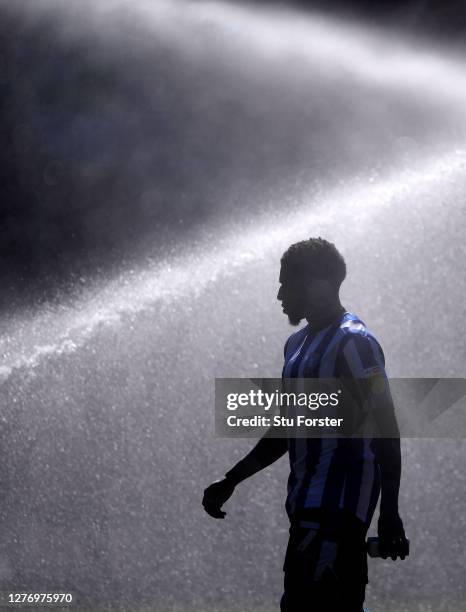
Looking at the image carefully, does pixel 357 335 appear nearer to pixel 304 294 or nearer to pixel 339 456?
pixel 304 294

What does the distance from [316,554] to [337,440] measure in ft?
1.28

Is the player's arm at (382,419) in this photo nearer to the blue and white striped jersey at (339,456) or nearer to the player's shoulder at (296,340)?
the blue and white striped jersey at (339,456)

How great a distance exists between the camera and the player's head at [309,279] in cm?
348

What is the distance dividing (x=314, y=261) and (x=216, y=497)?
100 centimetres

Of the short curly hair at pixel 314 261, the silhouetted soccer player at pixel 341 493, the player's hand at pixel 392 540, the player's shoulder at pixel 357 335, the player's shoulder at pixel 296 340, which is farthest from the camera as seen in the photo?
the player's shoulder at pixel 296 340

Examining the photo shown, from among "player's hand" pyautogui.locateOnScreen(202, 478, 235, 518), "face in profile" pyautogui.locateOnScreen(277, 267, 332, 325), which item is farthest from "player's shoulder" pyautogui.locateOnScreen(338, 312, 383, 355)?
"player's hand" pyautogui.locateOnScreen(202, 478, 235, 518)

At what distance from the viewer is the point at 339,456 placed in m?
3.23

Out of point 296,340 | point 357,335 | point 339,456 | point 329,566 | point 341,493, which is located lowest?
point 329,566

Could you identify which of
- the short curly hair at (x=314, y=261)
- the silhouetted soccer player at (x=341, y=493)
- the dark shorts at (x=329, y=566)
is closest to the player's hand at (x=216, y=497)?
the silhouetted soccer player at (x=341, y=493)

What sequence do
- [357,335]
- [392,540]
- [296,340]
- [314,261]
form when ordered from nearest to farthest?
[392,540], [357,335], [314,261], [296,340]

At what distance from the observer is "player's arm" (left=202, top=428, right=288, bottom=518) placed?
3.66 metres

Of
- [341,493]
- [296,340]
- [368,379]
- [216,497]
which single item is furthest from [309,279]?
[216,497]

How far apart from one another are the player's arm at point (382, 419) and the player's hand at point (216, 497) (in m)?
0.73

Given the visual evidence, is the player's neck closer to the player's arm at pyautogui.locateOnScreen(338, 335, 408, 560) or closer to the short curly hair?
the short curly hair
